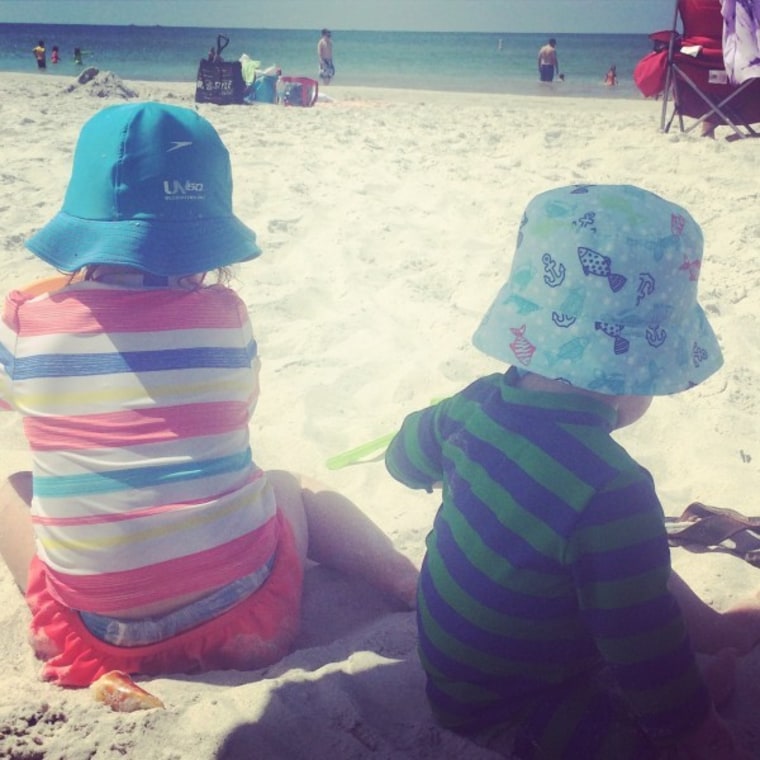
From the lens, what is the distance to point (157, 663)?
1597 millimetres

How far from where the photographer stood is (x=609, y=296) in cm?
125

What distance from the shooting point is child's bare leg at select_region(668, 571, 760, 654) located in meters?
1.64

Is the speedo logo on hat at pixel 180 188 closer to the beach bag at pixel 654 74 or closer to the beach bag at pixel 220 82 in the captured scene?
the beach bag at pixel 654 74

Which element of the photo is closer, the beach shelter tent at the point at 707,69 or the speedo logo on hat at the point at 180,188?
the speedo logo on hat at the point at 180,188

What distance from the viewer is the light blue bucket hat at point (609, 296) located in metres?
1.25

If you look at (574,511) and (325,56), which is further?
(325,56)

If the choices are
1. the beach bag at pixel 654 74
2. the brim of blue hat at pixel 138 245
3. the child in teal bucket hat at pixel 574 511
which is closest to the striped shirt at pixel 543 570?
the child in teal bucket hat at pixel 574 511

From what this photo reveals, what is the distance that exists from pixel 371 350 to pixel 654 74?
5083mm

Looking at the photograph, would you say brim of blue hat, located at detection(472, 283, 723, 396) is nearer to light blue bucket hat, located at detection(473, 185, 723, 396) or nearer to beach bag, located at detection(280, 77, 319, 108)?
light blue bucket hat, located at detection(473, 185, 723, 396)

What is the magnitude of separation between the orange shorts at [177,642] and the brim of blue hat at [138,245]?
626 millimetres

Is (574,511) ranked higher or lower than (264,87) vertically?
lower

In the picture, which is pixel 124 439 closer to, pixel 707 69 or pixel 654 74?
pixel 707 69

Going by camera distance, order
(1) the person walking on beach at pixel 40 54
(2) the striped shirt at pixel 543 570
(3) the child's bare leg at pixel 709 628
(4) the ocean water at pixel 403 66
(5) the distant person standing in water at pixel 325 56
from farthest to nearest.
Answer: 1. (4) the ocean water at pixel 403 66
2. (1) the person walking on beach at pixel 40 54
3. (5) the distant person standing in water at pixel 325 56
4. (3) the child's bare leg at pixel 709 628
5. (2) the striped shirt at pixel 543 570

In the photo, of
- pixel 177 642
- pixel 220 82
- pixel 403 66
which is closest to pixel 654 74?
pixel 220 82
